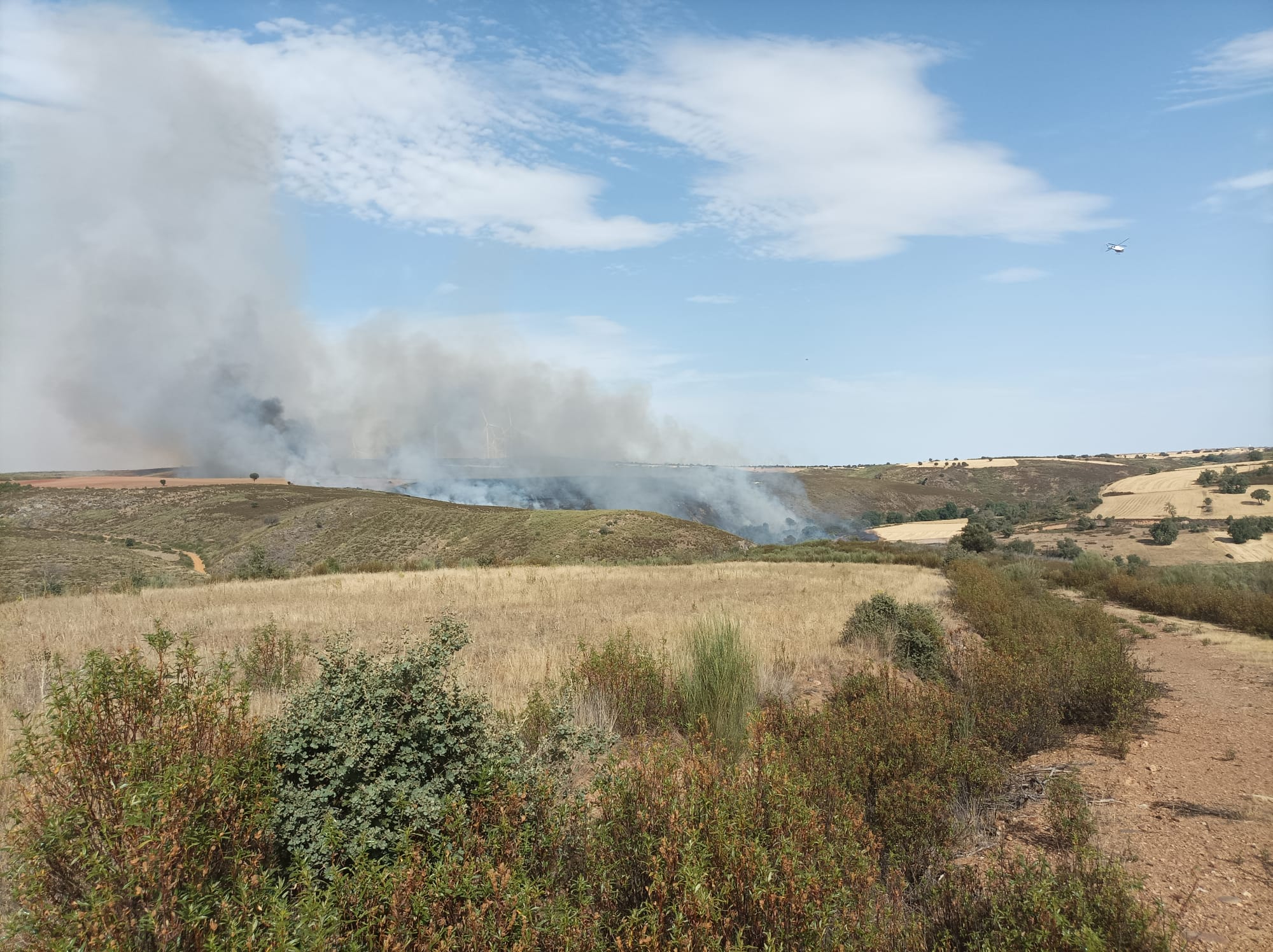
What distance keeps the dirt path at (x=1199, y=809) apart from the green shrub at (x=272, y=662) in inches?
328

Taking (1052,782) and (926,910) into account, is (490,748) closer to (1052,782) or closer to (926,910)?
(926,910)

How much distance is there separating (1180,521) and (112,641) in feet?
192

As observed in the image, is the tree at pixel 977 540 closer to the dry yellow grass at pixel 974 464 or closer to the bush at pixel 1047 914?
the bush at pixel 1047 914

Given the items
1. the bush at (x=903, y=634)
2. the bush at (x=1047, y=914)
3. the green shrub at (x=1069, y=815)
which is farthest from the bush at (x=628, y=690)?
the bush at (x=903, y=634)

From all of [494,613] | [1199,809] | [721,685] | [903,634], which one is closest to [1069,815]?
[1199,809]

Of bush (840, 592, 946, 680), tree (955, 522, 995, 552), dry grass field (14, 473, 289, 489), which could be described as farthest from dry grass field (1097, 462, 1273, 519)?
dry grass field (14, 473, 289, 489)

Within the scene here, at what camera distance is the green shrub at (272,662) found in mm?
8648

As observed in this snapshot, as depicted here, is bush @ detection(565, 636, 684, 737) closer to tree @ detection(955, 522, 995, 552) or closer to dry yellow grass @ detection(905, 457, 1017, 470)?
tree @ detection(955, 522, 995, 552)

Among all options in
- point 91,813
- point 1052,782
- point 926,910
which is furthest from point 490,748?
point 1052,782

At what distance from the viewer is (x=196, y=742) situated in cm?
398

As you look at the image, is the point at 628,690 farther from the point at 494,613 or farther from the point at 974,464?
the point at 974,464

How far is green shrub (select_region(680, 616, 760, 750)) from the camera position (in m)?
7.26

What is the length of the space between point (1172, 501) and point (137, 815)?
248ft

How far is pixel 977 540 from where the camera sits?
4434 cm
